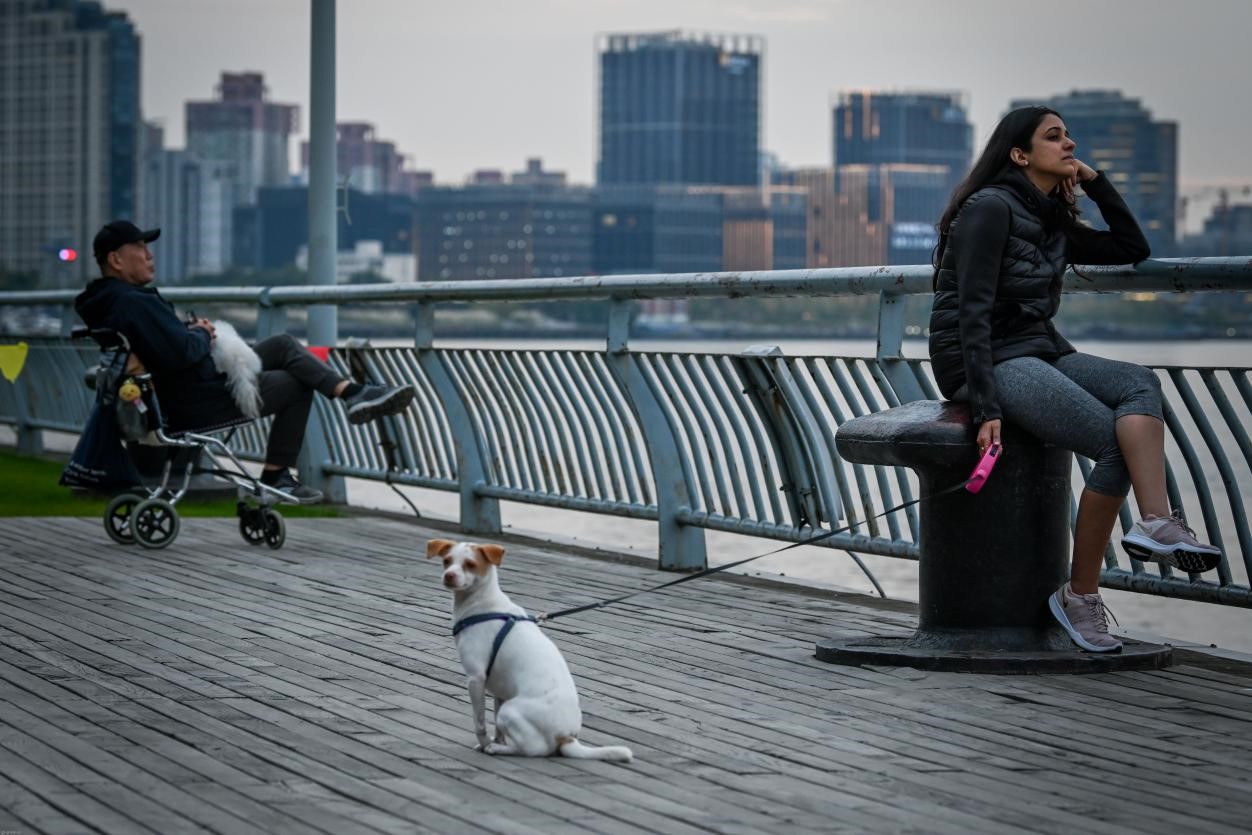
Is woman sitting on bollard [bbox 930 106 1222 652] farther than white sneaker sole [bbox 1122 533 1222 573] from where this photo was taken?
Yes

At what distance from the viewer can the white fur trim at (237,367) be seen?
9.77 meters

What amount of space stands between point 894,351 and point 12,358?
774 centimetres

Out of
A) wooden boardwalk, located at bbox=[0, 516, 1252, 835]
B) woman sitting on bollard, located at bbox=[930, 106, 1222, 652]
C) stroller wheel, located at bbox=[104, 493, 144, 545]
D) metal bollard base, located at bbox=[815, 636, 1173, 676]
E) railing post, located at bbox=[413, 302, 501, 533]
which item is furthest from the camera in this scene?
railing post, located at bbox=[413, 302, 501, 533]

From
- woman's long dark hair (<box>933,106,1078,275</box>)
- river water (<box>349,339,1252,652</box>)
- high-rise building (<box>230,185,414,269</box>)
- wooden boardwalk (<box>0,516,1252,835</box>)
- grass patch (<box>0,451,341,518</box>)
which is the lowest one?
river water (<box>349,339,1252,652</box>)

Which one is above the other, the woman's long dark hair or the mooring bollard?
the woman's long dark hair

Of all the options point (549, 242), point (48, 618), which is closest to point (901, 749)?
point (48, 618)

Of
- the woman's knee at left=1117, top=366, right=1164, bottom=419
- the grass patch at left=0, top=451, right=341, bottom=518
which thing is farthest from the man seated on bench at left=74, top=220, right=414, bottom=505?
the woman's knee at left=1117, top=366, right=1164, bottom=419

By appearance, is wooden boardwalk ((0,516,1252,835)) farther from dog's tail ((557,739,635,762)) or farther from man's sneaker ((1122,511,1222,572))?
man's sneaker ((1122,511,1222,572))

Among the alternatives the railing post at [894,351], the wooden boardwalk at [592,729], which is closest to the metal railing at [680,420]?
the railing post at [894,351]

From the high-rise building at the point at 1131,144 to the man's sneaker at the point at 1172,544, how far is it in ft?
369

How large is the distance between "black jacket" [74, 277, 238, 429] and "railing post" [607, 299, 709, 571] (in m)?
2.03

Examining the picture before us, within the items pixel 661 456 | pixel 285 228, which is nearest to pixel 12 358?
pixel 661 456

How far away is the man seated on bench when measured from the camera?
31.5ft

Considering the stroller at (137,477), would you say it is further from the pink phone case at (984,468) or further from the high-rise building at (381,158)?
the high-rise building at (381,158)
